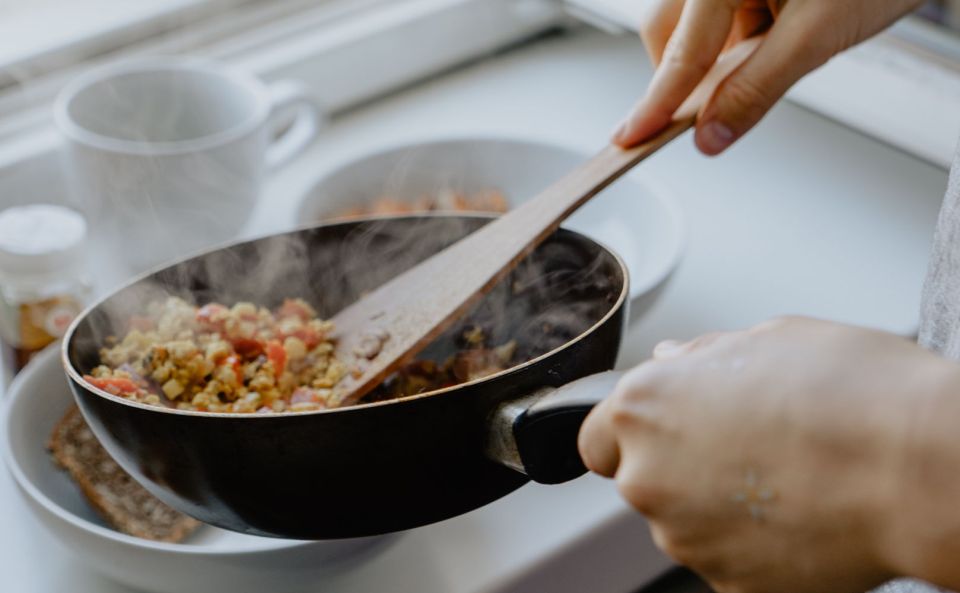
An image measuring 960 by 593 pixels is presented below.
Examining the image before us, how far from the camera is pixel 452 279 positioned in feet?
2.12

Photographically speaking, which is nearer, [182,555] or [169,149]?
[182,555]

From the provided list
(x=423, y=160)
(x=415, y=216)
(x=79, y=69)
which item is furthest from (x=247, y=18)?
(x=415, y=216)

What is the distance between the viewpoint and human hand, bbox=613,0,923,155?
677mm

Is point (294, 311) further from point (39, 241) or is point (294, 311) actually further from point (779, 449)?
point (779, 449)

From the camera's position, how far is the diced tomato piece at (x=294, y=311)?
707mm

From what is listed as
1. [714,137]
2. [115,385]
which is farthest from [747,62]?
[115,385]

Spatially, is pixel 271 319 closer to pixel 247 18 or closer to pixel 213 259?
pixel 213 259

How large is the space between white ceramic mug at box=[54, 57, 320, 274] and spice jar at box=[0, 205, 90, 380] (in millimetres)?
63

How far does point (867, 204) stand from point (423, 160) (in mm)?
436

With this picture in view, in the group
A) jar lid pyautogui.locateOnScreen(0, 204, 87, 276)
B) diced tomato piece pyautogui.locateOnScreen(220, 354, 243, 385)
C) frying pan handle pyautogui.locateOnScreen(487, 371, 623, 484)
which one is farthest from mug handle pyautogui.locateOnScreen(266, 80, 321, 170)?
frying pan handle pyautogui.locateOnScreen(487, 371, 623, 484)

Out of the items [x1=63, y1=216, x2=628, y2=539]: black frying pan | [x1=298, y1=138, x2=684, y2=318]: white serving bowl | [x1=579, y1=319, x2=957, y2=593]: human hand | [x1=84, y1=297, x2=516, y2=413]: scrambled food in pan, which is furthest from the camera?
[x1=298, y1=138, x2=684, y2=318]: white serving bowl

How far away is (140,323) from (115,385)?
8 cm

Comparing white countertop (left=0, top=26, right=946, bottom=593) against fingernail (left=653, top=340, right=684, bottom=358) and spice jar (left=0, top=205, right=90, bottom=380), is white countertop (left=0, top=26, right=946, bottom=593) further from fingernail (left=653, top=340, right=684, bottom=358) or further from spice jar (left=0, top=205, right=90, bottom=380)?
fingernail (left=653, top=340, right=684, bottom=358)

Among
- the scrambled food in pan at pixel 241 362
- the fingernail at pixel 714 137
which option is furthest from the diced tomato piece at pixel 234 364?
the fingernail at pixel 714 137
